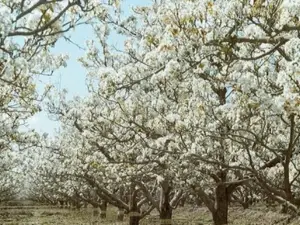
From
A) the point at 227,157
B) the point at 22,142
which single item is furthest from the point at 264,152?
the point at 22,142

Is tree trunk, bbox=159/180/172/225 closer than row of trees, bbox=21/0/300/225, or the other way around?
row of trees, bbox=21/0/300/225

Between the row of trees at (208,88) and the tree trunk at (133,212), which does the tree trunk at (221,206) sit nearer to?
the row of trees at (208,88)

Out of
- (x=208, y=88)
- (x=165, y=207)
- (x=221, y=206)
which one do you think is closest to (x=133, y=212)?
(x=165, y=207)

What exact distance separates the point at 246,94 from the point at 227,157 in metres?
5.47

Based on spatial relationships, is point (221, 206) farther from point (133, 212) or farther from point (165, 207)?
point (133, 212)

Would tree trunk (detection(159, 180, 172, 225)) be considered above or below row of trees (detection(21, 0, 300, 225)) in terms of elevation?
below

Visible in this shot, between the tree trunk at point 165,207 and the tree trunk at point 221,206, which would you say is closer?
the tree trunk at point 221,206

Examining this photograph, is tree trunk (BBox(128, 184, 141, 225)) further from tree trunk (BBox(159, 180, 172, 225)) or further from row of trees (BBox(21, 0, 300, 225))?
row of trees (BBox(21, 0, 300, 225))

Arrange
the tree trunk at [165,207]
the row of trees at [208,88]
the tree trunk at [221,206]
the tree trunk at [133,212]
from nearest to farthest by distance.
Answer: the row of trees at [208,88]
the tree trunk at [221,206]
the tree trunk at [165,207]
the tree trunk at [133,212]

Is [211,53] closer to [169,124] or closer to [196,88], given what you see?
[196,88]

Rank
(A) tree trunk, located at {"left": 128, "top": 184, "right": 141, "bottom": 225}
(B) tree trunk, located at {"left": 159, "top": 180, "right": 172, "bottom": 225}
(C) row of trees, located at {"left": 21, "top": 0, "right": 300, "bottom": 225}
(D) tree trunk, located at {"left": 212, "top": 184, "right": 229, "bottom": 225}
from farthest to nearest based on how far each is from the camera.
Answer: (A) tree trunk, located at {"left": 128, "top": 184, "right": 141, "bottom": 225}, (B) tree trunk, located at {"left": 159, "top": 180, "right": 172, "bottom": 225}, (D) tree trunk, located at {"left": 212, "top": 184, "right": 229, "bottom": 225}, (C) row of trees, located at {"left": 21, "top": 0, "right": 300, "bottom": 225}

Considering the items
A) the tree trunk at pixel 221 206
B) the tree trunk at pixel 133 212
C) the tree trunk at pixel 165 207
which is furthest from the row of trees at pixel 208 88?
the tree trunk at pixel 133 212

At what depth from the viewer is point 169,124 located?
12648mm

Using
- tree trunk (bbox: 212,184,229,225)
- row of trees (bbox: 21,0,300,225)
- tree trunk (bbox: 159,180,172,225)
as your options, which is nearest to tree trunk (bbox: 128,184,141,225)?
tree trunk (bbox: 159,180,172,225)
